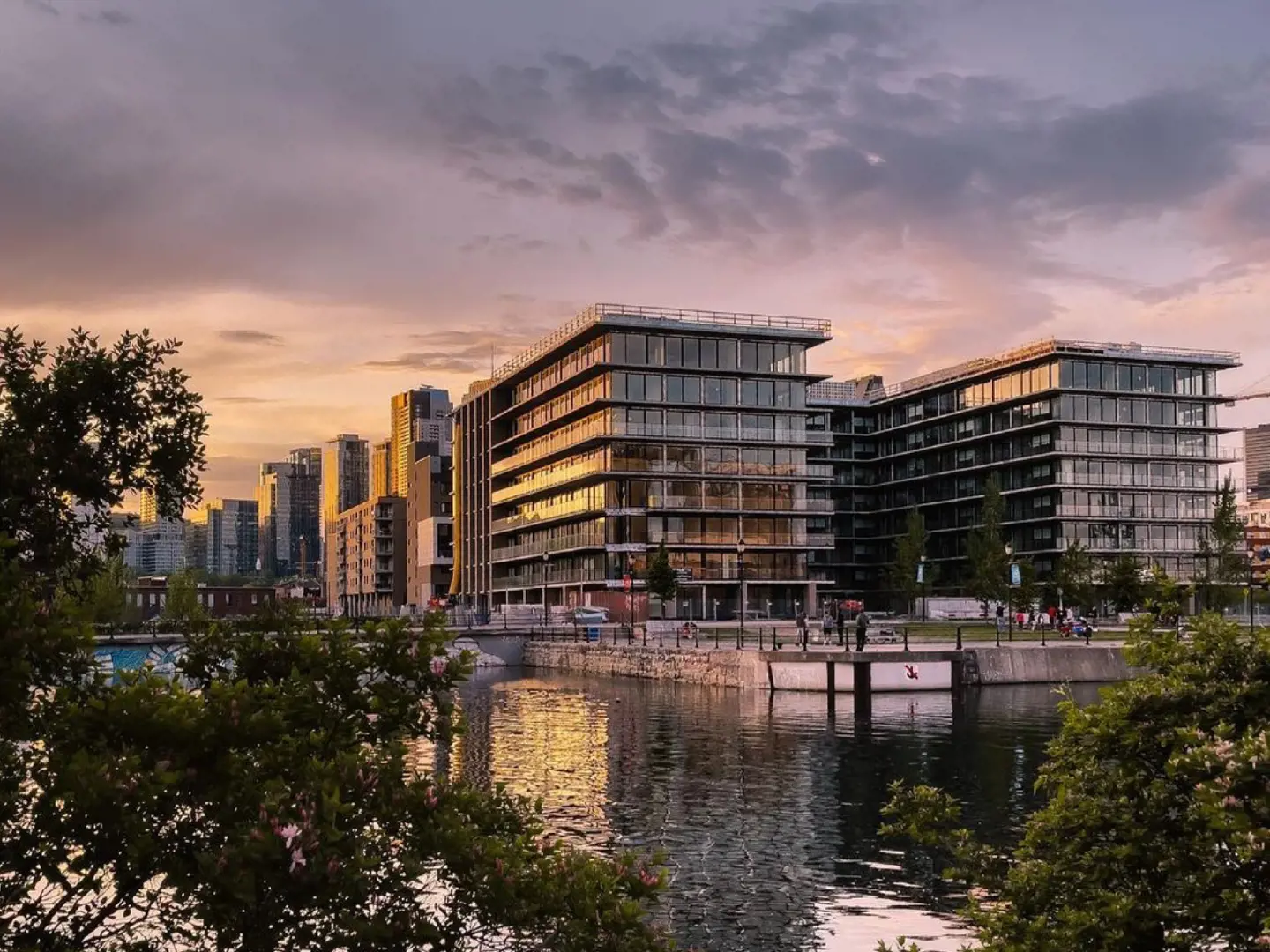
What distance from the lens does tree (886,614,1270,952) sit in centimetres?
849

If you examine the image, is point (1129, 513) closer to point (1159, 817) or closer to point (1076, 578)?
point (1076, 578)

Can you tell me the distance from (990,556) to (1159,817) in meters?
106

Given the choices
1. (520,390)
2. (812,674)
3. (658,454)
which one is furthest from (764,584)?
(812,674)

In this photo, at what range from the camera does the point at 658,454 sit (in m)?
124

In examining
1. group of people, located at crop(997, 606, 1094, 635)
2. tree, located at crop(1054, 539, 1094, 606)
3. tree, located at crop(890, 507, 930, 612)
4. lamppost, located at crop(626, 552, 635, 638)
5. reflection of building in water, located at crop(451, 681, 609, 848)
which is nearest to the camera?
reflection of building in water, located at crop(451, 681, 609, 848)

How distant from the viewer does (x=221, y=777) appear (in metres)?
7.69

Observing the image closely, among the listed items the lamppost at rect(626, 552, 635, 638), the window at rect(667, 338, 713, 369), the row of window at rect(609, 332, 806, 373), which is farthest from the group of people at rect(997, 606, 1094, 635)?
the window at rect(667, 338, 713, 369)

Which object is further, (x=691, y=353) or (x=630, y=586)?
(x=691, y=353)

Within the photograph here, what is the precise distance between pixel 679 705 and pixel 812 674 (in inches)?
279

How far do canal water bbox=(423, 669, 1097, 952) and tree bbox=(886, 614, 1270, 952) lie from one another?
448 centimetres

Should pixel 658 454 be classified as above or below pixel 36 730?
above

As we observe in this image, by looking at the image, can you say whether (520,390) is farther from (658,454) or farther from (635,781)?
(635,781)

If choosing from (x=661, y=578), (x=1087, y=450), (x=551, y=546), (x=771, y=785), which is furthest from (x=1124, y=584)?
(x=771, y=785)

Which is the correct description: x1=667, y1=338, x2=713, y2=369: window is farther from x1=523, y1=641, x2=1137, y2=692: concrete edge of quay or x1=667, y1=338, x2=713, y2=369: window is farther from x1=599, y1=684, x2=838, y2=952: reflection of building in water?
x1=599, y1=684, x2=838, y2=952: reflection of building in water
